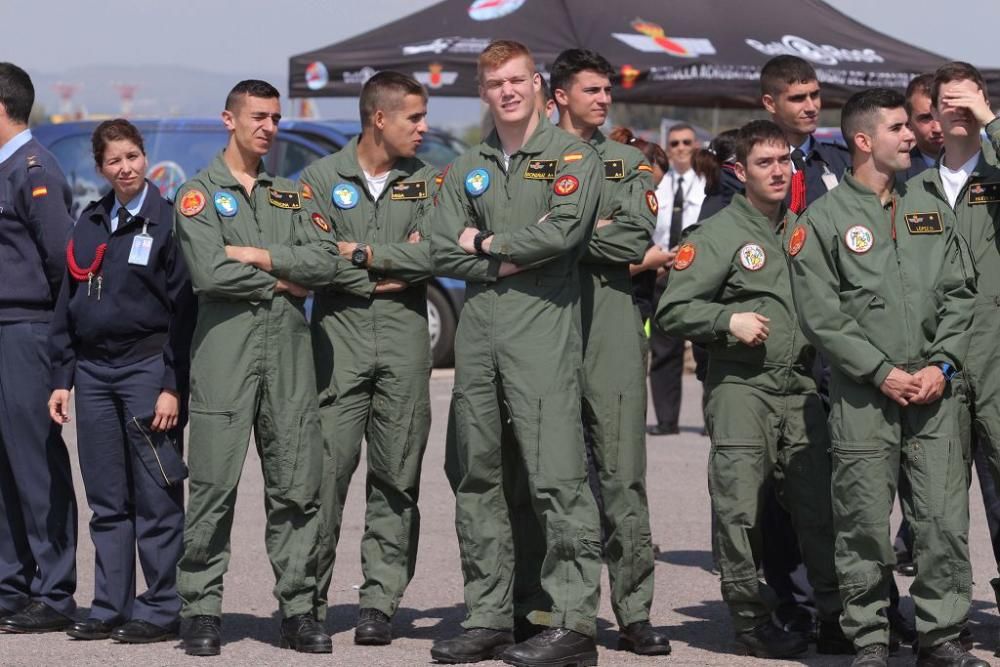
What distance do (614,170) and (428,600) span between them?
2278 millimetres

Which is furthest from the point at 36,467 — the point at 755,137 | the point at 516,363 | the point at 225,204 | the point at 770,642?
the point at 755,137

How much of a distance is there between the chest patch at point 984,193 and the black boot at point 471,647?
2.41m

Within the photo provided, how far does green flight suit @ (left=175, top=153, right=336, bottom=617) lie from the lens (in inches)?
252

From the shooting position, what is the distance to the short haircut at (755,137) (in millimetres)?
6445

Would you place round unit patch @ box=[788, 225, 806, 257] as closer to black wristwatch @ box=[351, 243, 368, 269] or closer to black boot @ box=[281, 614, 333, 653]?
black wristwatch @ box=[351, 243, 368, 269]

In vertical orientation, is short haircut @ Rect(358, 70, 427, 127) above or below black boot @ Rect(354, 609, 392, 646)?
above

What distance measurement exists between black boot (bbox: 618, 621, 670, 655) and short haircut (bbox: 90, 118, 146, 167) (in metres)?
2.77

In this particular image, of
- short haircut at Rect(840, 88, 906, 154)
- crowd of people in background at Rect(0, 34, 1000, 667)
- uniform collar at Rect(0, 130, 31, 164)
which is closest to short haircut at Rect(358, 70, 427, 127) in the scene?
crowd of people in background at Rect(0, 34, 1000, 667)

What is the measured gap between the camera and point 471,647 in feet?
20.6

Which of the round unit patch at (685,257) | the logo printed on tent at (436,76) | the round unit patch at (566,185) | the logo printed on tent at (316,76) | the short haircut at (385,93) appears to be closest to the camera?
the round unit patch at (566,185)

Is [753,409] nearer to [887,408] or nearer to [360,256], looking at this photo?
[887,408]

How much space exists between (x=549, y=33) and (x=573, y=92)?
6020 mm

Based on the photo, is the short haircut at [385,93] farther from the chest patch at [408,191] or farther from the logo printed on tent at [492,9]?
the logo printed on tent at [492,9]

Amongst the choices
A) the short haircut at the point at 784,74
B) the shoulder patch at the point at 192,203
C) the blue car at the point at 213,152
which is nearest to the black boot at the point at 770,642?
the short haircut at the point at 784,74
